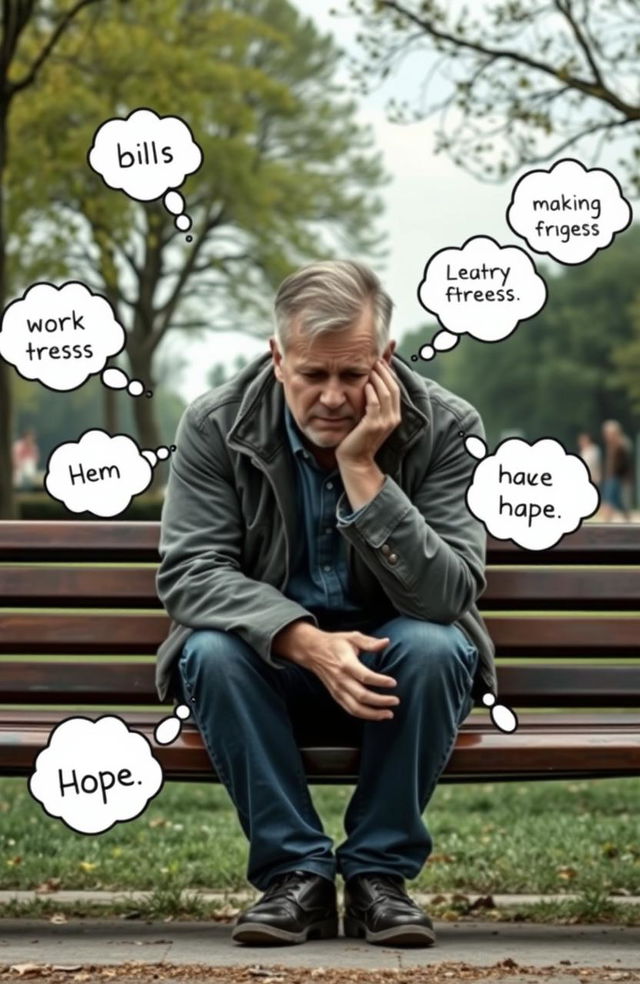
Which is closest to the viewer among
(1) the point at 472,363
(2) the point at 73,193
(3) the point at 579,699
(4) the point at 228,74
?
(3) the point at 579,699

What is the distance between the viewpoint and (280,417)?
395cm

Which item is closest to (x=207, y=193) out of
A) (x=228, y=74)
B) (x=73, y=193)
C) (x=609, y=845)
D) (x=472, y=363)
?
(x=228, y=74)

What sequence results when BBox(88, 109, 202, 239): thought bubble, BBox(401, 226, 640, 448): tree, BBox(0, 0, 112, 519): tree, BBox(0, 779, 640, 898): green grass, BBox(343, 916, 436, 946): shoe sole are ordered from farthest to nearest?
BBox(401, 226, 640, 448): tree < BBox(0, 0, 112, 519): tree < BBox(0, 779, 640, 898): green grass < BBox(88, 109, 202, 239): thought bubble < BBox(343, 916, 436, 946): shoe sole

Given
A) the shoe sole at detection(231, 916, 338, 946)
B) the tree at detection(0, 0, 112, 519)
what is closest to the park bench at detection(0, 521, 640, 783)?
the shoe sole at detection(231, 916, 338, 946)

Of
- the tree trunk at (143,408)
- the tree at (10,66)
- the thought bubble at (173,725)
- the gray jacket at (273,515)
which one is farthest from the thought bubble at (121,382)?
the tree trunk at (143,408)

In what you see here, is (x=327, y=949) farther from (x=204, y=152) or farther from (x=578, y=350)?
(x=578, y=350)

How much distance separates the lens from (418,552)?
12.3ft

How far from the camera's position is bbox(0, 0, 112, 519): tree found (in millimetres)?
14445

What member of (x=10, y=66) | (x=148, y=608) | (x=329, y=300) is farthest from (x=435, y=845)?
(x=10, y=66)

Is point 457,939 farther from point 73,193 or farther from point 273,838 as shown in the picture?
point 73,193

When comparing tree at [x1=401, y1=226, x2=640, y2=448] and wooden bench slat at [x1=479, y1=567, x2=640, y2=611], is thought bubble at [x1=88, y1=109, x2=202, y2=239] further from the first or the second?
Result: tree at [x1=401, y1=226, x2=640, y2=448]

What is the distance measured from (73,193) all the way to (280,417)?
23.0 m

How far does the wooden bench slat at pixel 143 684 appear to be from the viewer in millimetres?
4285

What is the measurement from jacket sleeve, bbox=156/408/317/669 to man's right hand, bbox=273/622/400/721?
0.12 feet
